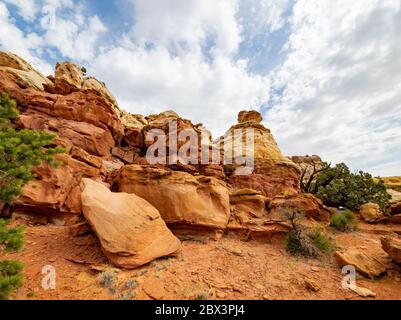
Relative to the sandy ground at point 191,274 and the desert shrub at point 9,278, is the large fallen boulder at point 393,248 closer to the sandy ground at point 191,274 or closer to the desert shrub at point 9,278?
the sandy ground at point 191,274

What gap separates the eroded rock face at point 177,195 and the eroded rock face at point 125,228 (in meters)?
1.58

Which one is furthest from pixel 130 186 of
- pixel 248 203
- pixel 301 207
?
pixel 301 207

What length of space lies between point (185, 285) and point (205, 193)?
5.97 m

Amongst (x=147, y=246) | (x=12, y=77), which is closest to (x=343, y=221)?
(x=147, y=246)

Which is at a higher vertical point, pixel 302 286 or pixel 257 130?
pixel 257 130

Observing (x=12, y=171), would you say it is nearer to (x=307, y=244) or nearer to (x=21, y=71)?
(x=307, y=244)

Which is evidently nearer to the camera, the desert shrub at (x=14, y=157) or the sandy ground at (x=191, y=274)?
the desert shrub at (x=14, y=157)

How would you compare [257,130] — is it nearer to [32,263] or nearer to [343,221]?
[343,221]

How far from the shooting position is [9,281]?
453 cm

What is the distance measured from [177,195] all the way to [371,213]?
54.1 feet

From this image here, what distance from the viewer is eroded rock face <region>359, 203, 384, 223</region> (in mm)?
16109

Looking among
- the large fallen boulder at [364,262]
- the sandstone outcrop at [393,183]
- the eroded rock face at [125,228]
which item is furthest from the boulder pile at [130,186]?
the sandstone outcrop at [393,183]

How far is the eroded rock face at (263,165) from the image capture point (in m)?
20.7

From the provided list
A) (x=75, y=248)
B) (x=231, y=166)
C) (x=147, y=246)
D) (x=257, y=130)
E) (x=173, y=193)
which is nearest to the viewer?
(x=147, y=246)
